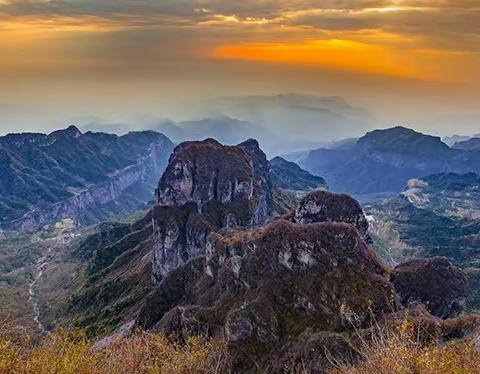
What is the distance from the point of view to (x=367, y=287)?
82.9 m

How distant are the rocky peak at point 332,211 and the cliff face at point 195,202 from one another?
1995 inches

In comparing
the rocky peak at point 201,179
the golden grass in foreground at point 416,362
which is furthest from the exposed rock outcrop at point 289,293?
the rocky peak at point 201,179

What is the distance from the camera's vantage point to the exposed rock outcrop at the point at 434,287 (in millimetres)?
100625

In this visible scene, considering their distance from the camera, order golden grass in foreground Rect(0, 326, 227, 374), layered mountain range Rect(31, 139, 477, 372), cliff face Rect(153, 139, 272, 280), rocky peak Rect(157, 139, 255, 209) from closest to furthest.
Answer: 1. golden grass in foreground Rect(0, 326, 227, 374)
2. layered mountain range Rect(31, 139, 477, 372)
3. cliff face Rect(153, 139, 272, 280)
4. rocky peak Rect(157, 139, 255, 209)

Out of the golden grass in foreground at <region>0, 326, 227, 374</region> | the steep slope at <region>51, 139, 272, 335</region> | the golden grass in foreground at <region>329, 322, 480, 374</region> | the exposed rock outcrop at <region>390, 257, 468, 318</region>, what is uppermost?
the golden grass in foreground at <region>329, 322, 480, 374</region>

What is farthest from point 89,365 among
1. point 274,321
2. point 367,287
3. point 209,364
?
point 367,287

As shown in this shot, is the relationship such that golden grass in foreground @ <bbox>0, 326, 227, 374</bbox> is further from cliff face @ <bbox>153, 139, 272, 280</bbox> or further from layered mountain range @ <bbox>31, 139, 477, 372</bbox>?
cliff face @ <bbox>153, 139, 272, 280</bbox>

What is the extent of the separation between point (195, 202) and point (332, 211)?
70651 mm

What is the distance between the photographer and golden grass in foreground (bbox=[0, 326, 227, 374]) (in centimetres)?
3631

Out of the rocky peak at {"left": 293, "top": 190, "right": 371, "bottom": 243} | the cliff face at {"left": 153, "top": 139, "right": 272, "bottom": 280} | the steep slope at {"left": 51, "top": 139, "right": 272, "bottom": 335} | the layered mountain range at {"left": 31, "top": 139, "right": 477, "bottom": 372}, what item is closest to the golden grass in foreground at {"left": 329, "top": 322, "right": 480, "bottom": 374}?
the layered mountain range at {"left": 31, "top": 139, "right": 477, "bottom": 372}

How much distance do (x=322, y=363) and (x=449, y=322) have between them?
2103 centimetres

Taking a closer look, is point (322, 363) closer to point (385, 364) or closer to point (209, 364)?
point (209, 364)

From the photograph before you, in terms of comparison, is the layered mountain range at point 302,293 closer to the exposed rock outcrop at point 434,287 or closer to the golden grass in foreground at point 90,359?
the exposed rock outcrop at point 434,287

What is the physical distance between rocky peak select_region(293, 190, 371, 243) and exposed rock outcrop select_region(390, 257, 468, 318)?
1994cm
